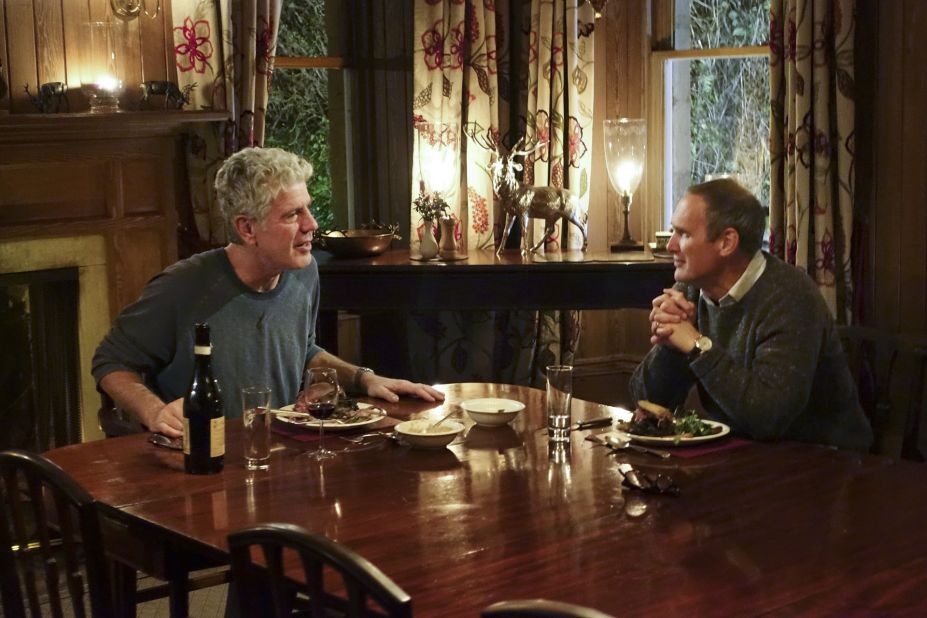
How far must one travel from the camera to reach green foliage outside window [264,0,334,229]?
4.91 m

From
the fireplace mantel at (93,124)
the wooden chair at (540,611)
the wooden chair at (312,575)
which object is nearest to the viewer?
the wooden chair at (540,611)

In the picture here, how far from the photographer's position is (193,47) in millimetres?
4289

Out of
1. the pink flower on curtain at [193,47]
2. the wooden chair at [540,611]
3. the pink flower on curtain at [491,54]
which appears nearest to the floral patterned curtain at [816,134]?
the pink flower on curtain at [491,54]

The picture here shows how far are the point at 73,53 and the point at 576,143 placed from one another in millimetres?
1950

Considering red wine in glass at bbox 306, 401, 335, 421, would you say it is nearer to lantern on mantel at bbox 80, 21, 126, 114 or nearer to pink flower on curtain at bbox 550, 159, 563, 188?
lantern on mantel at bbox 80, 21, 126, 114

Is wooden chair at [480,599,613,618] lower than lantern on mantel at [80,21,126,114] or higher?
lower

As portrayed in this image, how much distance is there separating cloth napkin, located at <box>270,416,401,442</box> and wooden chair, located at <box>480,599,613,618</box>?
1240 millimetres

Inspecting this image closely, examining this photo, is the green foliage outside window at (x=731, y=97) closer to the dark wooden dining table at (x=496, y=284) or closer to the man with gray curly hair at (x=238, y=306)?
the dark wooden dining table at (x=496, y=284)

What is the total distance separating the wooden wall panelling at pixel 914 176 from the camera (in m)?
4.16

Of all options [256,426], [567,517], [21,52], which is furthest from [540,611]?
[21,52]

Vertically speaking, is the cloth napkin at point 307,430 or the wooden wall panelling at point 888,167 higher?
the wooden wall panelling at point 888,167

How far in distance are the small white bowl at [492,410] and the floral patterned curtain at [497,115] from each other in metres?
2.21

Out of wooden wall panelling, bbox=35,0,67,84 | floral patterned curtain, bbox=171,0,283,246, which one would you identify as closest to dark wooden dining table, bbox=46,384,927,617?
wooden wall panelling, bbox=35,0,67,84

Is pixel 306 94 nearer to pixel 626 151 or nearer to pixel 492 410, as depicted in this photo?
pixel 626 151
